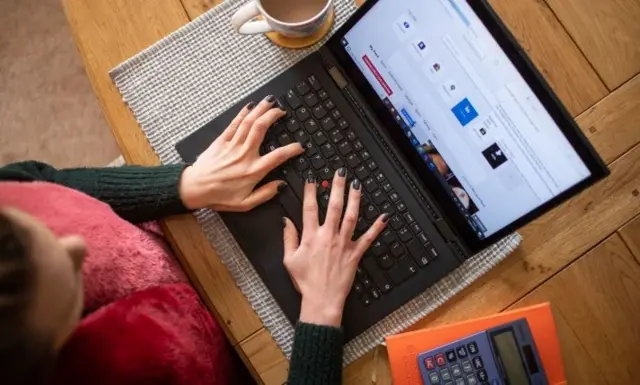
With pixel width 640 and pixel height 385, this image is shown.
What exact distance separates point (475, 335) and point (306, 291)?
20cm

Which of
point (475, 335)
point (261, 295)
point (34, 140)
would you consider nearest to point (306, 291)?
point (261, 295)

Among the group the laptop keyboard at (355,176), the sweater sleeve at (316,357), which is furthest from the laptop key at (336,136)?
the sweater sleeve at (316,357)

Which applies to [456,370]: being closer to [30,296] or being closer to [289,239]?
[289,239]

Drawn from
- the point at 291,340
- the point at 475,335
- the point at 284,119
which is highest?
the point at 284,119

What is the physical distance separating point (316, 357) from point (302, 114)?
289mm

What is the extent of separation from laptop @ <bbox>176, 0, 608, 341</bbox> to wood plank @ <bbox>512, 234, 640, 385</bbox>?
125mm

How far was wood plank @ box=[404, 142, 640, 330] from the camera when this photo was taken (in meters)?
0.69

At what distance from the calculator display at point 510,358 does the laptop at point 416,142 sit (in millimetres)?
96

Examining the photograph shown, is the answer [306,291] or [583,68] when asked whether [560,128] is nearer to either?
[583,68]

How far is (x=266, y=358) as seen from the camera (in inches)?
27.7

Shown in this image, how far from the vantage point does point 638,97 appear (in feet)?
2.31

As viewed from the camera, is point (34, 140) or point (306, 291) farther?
point (34, 140)

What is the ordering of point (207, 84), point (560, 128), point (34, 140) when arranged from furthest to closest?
point (34, 140) < point (207, 84) < point (560, 128)

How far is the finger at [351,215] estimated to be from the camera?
71cm
